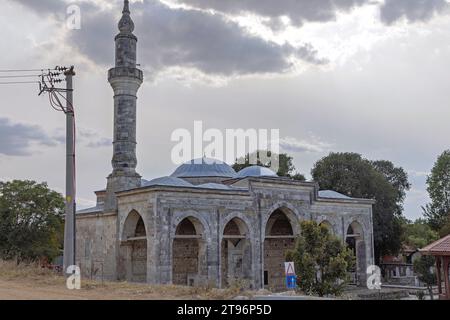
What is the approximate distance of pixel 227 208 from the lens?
2511 cm

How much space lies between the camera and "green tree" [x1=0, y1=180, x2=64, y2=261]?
35.6 meters

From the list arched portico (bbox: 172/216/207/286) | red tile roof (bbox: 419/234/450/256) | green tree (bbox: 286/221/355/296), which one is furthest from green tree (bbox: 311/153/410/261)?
green tree (bbox: 286/221/355/296)

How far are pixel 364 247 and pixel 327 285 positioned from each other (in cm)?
1347

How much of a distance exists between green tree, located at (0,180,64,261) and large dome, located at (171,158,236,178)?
35.4 feet

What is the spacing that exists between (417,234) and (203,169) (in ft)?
127

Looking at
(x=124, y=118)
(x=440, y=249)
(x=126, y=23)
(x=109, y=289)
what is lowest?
(x=109, y=289)

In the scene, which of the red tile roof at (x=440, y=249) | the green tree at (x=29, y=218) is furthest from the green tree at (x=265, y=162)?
the red tile roof at (x=440, y=249)

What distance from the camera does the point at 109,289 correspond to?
42.2 ft

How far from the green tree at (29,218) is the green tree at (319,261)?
871 inches

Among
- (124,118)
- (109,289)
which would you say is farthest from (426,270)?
(109,289)

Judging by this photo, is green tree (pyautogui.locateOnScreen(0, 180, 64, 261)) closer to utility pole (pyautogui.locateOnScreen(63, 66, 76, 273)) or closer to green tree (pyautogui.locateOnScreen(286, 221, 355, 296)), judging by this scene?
utility pole (pyautogui.locateOnScreen(63, 66, 76, 273))

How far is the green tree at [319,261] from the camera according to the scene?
1942 centimetres

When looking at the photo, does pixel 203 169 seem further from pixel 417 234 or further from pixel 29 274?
pixel 417 234
